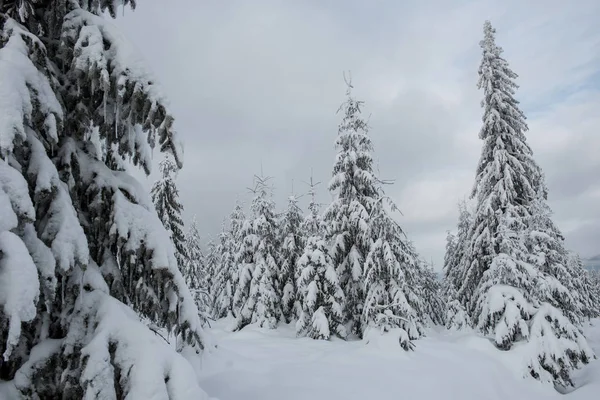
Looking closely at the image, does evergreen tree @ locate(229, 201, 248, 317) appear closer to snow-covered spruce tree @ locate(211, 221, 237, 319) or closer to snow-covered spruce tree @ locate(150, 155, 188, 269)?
snow-covered spruce tree @ locate(211, 221, 237, 319)

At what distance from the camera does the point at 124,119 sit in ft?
13.6

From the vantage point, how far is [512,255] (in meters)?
16.2

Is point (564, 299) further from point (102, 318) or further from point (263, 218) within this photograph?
point (102, 318)

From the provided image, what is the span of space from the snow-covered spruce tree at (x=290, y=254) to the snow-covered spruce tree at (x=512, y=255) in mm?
10936

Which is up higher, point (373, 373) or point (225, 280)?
point (225, 280)

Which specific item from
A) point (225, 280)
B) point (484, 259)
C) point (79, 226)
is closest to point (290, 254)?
point (484, 259)

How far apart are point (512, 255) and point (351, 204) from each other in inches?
304

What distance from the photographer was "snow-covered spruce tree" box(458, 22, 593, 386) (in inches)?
599

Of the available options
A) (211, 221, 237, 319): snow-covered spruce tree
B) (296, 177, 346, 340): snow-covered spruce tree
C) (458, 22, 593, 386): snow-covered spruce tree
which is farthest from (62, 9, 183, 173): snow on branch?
(211, 221, 237, 319): snow-covered spruce tree

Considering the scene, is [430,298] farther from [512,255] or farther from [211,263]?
[211,263]

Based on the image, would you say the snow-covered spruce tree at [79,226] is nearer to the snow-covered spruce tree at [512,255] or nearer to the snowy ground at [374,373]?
the snowy ground at [374,373]

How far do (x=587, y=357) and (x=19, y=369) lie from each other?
20200mm

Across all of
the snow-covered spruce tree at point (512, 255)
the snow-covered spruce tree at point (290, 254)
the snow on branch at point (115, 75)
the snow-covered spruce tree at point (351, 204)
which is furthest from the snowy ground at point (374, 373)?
the snow-covered spruce tree at point (290, 254)

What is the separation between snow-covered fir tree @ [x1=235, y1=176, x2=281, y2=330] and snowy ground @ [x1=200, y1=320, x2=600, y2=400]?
25.8 feet
